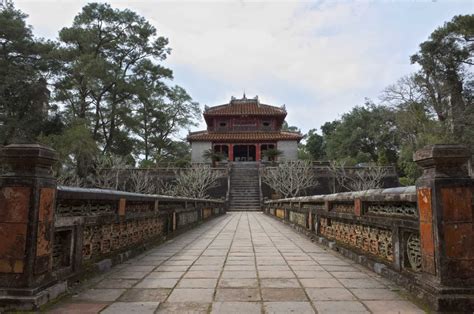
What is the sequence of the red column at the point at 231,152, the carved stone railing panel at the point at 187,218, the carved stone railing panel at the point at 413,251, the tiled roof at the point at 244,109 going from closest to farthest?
the carved stone railing panel at the point at 413,251 < the carved stone railing panel at the point at 187,218 < the red column at the point at 231,152 < the tiled roof at the point at 244,109

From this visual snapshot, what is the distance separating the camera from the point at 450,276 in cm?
281

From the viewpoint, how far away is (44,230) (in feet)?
10.1

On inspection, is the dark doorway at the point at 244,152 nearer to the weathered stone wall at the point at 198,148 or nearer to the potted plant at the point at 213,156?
the weathered stone wall at the point at 198,148

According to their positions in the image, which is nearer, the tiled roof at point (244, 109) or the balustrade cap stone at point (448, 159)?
the balustrade cap stone at point (448, 159)

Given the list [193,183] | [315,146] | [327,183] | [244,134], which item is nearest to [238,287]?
[193,183]

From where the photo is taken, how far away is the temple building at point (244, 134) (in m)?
35.7

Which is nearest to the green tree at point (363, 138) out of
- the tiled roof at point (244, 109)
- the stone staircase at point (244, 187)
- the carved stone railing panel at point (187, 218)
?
the tiled roof at point (244, 109)

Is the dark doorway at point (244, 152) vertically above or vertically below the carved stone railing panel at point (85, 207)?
above

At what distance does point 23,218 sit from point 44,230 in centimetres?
22

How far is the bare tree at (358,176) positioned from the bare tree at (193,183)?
1033cm

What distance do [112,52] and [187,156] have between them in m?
15.0

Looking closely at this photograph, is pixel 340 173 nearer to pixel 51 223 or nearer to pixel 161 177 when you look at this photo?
pixel 161 177

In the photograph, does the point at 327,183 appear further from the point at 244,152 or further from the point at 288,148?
the point at 244,152

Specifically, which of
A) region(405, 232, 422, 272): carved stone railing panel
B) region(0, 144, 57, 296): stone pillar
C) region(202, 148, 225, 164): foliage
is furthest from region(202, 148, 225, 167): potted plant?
region(0, 144, 57, 296): stone pillar
